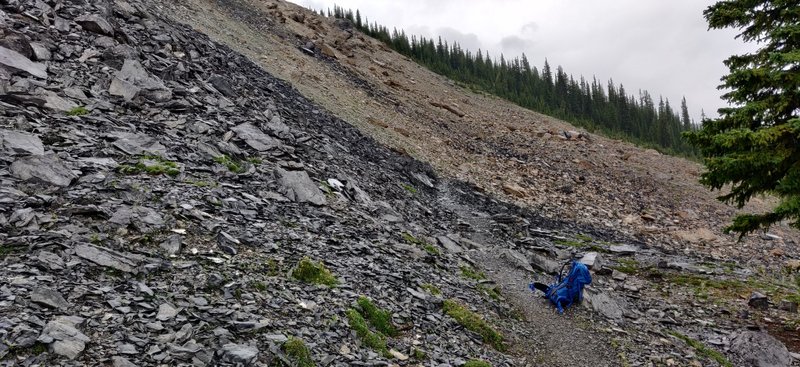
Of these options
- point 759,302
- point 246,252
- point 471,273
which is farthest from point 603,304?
point 246,252

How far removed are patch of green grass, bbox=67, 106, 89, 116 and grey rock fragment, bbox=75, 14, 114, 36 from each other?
6.38 metres

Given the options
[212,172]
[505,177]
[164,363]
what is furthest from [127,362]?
[505,177]

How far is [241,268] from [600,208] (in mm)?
27892

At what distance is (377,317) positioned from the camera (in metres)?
8.80

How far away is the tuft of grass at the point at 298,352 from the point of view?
6.75m

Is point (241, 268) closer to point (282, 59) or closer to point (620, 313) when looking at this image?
point (620, 313)

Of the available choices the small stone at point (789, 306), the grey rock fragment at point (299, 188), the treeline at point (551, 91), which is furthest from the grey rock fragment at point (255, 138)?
the treeline at point (551, 91)

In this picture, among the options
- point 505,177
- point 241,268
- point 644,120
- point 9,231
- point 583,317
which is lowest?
point 9,231

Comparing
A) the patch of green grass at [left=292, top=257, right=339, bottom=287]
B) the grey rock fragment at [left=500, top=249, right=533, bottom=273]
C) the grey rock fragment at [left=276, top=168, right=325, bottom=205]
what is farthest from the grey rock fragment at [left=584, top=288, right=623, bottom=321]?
the grey rock fragment at [left=276, top=168, right=325, bottom=205]

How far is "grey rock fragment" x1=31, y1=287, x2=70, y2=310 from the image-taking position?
617cm

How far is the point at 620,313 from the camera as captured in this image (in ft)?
43.9

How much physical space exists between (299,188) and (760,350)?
546 inches

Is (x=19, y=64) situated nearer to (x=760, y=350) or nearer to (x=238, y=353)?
(x=238, y=353)

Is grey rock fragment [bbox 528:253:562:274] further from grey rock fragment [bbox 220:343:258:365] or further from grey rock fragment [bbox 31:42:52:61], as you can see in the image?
grey rock fragment [bbox 31:42:52:61]
